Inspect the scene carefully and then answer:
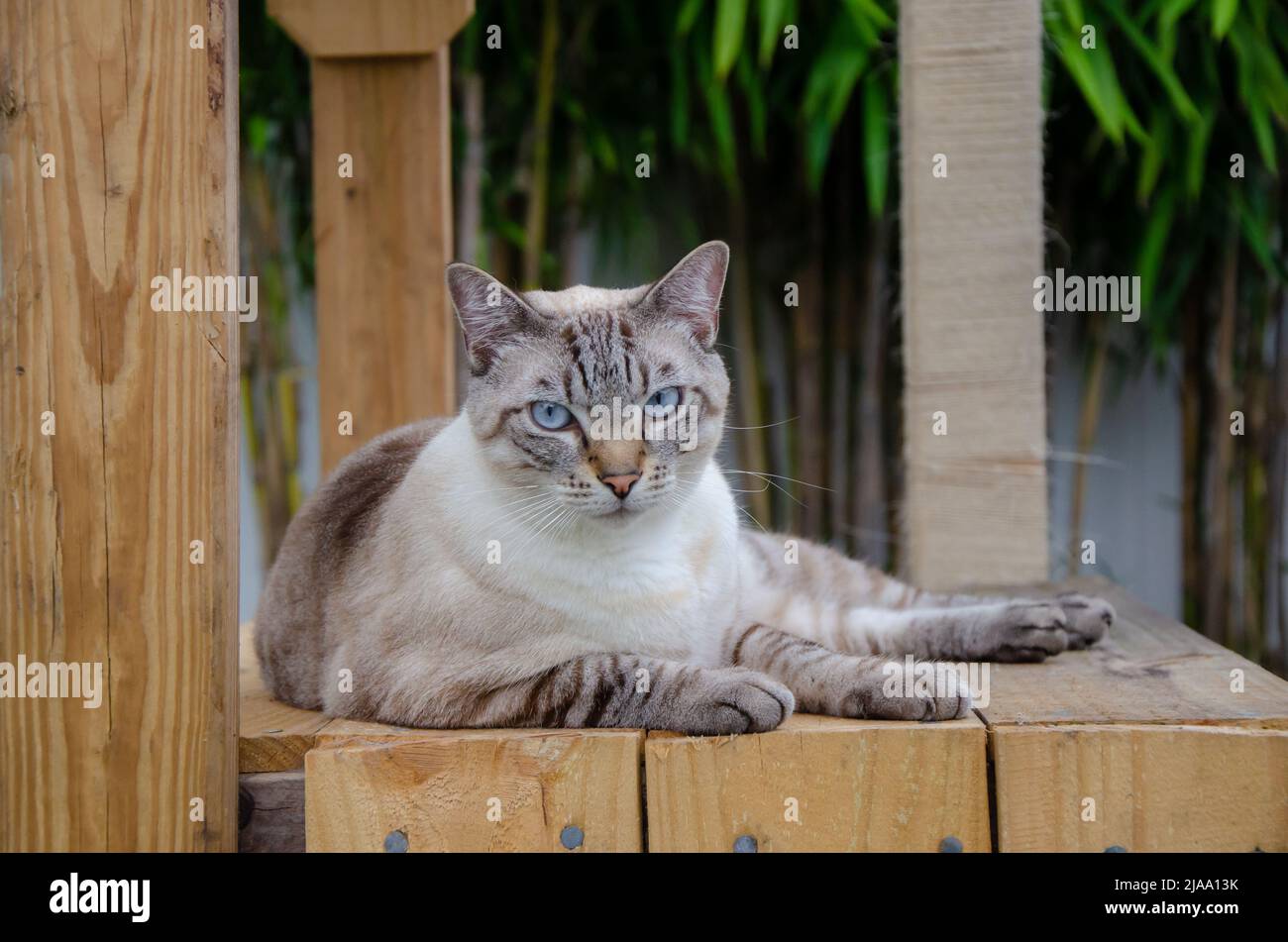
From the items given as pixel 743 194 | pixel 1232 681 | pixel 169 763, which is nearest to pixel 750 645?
pixel 1232 681

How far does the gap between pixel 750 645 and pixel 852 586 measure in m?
0.72

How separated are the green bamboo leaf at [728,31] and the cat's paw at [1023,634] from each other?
1.88 meters

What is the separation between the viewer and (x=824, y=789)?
73.7 inches

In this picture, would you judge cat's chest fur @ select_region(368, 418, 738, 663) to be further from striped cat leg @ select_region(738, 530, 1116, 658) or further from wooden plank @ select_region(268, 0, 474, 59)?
wooden plank @ select_region(268, 0, 474, 59)

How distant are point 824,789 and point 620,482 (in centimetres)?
60

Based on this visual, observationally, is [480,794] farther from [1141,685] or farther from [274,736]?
[1141,685]

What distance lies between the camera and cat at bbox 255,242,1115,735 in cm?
204

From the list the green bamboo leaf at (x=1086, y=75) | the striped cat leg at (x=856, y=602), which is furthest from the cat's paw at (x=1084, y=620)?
the green bamboo leaf at (x=1086, y=75)

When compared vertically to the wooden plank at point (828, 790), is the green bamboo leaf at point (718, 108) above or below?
above

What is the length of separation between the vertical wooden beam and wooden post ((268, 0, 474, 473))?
4.18 feet

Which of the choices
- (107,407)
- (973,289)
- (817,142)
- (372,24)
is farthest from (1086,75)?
(107,407)

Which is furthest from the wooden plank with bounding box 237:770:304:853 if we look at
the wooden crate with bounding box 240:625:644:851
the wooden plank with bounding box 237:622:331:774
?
the wooden crate with bounding box 240:625:644:851

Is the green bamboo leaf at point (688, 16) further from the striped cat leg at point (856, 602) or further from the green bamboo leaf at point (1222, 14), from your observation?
the striped cat leg at point (856, 602)

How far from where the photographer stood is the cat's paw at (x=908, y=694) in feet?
6.47
